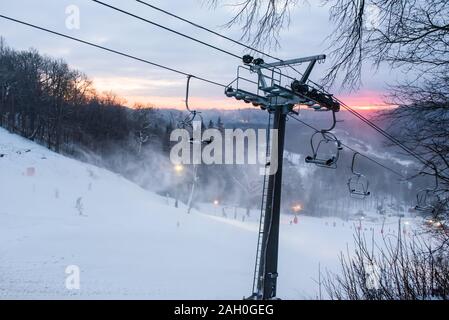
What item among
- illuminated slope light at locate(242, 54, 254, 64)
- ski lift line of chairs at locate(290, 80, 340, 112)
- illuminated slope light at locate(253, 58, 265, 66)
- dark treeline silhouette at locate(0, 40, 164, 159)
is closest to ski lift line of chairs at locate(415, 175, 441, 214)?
ski lift line of chairs at locate(290, 80, 340, 112)

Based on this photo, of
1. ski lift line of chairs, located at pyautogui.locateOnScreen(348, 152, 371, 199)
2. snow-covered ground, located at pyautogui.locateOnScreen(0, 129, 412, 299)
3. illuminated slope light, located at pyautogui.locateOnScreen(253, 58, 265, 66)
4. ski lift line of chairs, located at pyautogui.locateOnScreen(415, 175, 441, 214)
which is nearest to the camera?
ski lift line of chairs, located at pyautogui.locateOnScreen(415, 175, 441, 214)

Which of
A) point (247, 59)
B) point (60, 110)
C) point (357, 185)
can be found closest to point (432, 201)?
point (357, 185)

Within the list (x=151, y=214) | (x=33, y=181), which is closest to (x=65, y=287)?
(x=151, y=214)

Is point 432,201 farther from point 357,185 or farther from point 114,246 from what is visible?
point 114,246

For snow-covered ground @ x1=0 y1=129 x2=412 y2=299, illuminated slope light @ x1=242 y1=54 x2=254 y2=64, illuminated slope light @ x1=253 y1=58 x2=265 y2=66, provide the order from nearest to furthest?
1. illuminated slope light @ x1=242 y1=54 x2=254 y2=64
2. illuminated slope light @ x1=253 y1=58 x2=265 y2=66
3. snow-covered ground @ x1=0 y1=129 x2=412 y2=299

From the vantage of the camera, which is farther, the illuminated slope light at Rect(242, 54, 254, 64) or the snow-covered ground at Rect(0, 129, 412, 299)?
the snow-covered ground at Rect(0, 129, 412, 299)

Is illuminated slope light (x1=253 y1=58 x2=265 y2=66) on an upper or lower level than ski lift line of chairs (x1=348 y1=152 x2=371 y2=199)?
upper

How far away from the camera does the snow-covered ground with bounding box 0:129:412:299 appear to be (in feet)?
56.6

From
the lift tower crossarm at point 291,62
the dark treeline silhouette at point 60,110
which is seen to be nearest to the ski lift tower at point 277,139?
the lift tower crossarm at point 291,62

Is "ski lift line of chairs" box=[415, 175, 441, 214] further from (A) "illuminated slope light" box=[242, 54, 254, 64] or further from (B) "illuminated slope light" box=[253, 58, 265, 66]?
(A) "illuminated slope light" box=[242, 54, 254, 64]

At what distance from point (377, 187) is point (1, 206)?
5600 inches

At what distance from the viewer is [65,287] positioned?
51.9 ft

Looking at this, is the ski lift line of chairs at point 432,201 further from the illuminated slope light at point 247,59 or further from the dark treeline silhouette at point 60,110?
the dark treeline silhouette at point 60,110

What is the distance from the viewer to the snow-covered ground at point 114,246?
56.6 feet
